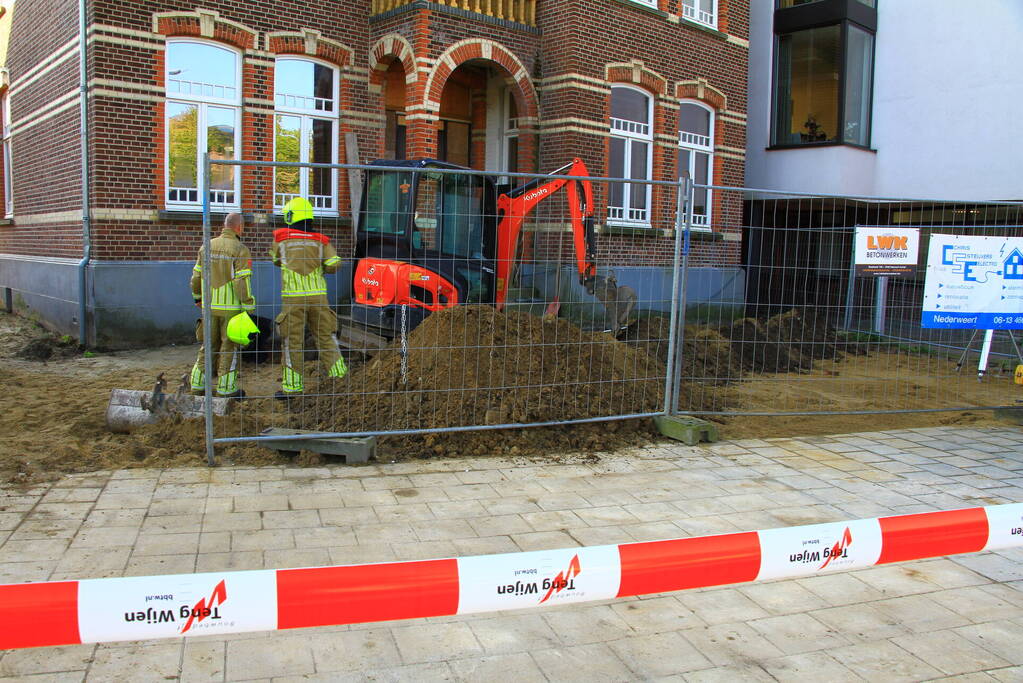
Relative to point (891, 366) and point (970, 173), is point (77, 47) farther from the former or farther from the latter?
point (970, 173)

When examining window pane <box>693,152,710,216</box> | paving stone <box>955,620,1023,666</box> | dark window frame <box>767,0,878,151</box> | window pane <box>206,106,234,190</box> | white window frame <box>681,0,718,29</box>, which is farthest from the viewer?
window pane <box>693,152,710,216</box>

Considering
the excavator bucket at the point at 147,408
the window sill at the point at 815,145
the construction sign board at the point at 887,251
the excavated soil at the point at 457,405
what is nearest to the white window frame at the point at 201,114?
the excavated soil at the point at 457,405

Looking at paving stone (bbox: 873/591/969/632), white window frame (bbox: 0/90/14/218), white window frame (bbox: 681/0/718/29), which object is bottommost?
paving stone (bbox: 873/591/969/632)

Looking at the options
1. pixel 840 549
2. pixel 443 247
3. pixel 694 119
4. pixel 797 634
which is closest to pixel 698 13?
pixel 694 119

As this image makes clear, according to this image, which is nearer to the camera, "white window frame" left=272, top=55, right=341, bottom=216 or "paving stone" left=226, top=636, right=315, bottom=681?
"paving stone" left=226, top=636, right=315, bottom=681

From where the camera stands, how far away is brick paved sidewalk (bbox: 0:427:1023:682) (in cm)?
355

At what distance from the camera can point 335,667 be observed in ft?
11.4

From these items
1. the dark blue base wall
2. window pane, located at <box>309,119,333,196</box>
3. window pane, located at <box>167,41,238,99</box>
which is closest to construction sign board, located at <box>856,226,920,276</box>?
the dark blue base wall

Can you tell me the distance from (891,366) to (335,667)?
8.04 meters

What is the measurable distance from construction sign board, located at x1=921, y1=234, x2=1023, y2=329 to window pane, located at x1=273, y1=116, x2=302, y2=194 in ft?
29.6

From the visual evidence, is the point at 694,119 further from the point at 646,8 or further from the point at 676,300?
the point at 676,300

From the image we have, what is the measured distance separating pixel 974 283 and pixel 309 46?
32.1 feet

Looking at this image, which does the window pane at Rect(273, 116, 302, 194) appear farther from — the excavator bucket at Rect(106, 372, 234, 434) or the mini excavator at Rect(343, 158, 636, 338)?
the excavator bucket at Rect(106, 372, 234, 434)

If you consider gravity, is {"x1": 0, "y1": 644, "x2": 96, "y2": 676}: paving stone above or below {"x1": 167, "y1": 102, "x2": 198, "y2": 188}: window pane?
below
